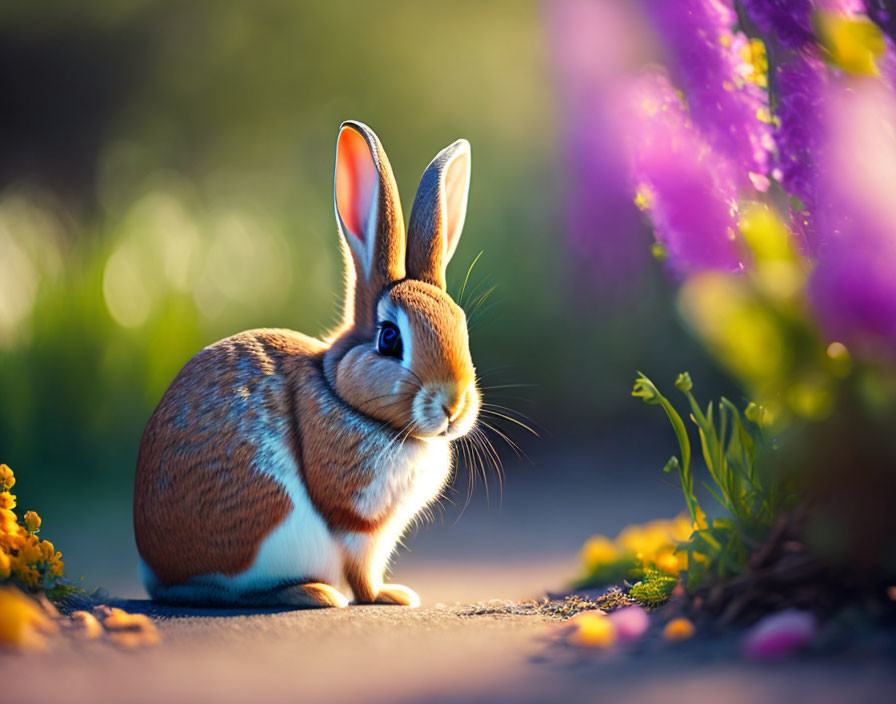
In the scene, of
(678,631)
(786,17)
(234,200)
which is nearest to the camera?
(678,631)

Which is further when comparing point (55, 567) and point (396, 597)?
point (396, 597)

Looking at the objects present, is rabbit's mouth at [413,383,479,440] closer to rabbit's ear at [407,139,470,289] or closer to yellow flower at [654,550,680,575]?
rabbit's ear at [407,139,470,289]

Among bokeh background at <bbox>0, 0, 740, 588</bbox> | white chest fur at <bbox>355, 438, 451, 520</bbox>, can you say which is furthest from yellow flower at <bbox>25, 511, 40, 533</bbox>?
bokeh background at <bbox>0, 0, 740, 588</bbox>

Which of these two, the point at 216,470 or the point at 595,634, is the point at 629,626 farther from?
the point at 216,470

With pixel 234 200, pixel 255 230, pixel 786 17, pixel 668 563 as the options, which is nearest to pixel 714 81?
pixel 786 17

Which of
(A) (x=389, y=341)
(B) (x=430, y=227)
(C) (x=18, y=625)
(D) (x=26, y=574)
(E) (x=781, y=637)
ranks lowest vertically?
(E) (x=781, y=637)

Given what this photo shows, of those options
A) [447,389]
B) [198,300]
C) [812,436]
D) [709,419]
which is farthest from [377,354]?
[198,300]
